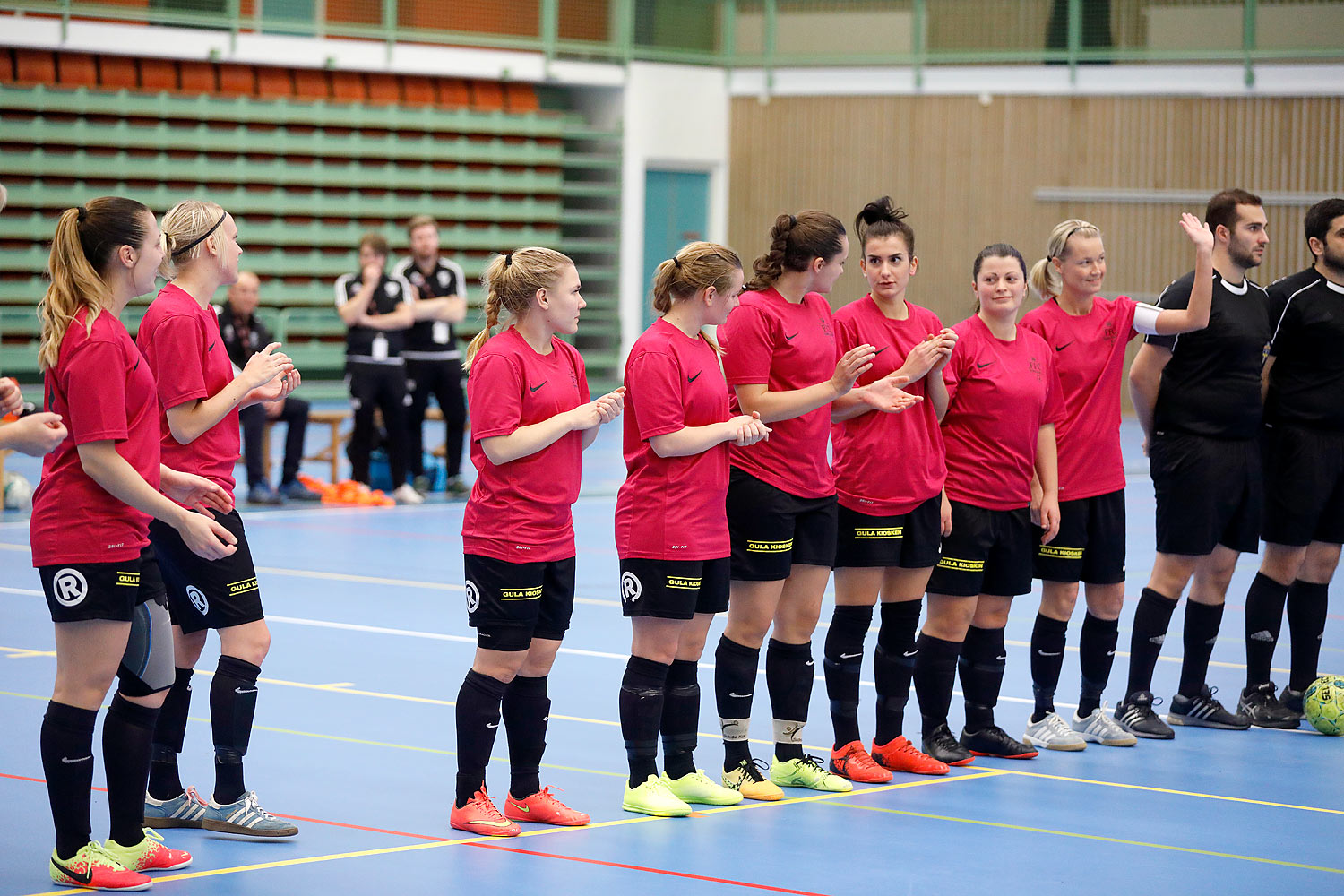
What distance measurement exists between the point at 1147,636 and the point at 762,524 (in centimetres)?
202

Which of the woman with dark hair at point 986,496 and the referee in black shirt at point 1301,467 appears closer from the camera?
the woman with dark hair at point 986,496

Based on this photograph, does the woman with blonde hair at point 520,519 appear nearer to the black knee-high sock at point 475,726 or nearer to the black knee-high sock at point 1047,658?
the black knee-high sock at point 475,726

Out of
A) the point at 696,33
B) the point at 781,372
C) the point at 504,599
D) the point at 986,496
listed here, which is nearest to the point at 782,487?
the point at 781,372

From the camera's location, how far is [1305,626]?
6.46 metres

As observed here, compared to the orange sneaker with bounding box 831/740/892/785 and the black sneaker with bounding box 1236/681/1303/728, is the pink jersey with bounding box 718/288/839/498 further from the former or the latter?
the black sneaker with bounding box 1236/681/1303/728

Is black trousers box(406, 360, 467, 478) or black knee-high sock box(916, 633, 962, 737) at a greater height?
black trousers box(406, 360, 467, 478)

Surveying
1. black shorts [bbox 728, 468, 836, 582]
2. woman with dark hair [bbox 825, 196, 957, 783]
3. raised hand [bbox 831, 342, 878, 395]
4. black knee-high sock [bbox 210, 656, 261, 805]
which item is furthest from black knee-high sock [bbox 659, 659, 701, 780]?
black knee-high sock [bbox 210, 656, 261, 805]

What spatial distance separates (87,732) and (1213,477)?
13.6 feet

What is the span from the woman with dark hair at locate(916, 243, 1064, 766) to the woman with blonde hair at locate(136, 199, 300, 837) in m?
2.29

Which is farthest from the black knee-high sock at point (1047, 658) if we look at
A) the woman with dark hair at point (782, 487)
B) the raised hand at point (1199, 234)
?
the raised hand at point (1199, 234)

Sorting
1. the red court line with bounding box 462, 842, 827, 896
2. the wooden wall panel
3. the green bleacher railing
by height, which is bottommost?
the red court line with bounding box 462, 842, 827, 896

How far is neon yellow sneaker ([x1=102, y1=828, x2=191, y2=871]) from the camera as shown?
4.03 meters

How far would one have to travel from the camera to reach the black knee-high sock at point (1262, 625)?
634 centimetres

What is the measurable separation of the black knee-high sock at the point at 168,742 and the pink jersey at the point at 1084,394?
3.12 m
